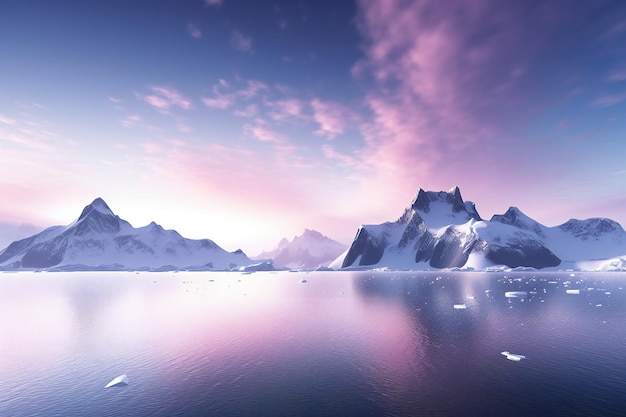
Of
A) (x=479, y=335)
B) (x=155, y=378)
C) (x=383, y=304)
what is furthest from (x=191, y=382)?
(x=383, y=304)

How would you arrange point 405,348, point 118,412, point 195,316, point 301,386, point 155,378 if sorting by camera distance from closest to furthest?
point 118,412 → point 301,386 → point 155,378 → point 405,348 → point 195,316

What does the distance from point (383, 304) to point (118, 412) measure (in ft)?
210

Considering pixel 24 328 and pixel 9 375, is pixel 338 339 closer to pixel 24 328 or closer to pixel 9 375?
pixel 9 375

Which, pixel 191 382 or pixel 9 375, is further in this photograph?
pixel 9 375

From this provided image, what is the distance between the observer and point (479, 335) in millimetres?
46188

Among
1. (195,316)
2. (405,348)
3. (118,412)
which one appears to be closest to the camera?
(118,412)

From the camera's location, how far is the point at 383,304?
7988 cm

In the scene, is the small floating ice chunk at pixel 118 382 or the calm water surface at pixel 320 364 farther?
the small floating ice chunk at pixel 118 382

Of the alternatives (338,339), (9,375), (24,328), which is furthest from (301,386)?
(24,328)

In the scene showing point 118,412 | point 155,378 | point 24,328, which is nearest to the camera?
point 118,412

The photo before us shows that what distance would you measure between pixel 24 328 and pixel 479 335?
232 feet

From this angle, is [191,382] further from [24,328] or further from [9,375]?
[24,328]

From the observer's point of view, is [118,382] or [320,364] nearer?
[118,382]

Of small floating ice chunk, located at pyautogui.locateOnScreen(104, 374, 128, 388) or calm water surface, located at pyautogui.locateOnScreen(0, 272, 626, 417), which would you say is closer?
calm water surface, located at pyautogui.locateOnScreen(0, 272, 626, 417)
